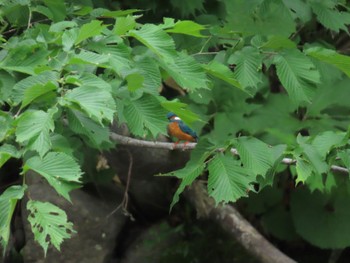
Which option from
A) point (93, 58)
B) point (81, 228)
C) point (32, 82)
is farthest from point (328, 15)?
point (81, 228)

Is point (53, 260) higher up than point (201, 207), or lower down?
lower down

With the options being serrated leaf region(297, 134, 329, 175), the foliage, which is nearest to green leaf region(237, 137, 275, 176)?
the foliage

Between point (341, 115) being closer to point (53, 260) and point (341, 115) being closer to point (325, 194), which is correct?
point (325, 194)

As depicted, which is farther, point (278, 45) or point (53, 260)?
point (53, 260)

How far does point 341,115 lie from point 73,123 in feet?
8.17

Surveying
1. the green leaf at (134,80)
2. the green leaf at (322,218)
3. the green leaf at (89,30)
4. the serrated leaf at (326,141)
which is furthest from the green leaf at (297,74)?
the green leaf at (322,218)

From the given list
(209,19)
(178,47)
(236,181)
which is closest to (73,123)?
(236,181)

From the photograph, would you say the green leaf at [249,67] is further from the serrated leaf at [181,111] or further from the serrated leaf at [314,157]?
the serrated leaf at [181,111]

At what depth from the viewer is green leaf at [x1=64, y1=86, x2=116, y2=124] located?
5.48ft

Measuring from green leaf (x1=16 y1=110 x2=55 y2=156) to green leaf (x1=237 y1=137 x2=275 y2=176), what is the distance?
2.57 feet

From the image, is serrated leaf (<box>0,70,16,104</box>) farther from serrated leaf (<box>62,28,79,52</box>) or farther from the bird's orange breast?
the bird's orange breast

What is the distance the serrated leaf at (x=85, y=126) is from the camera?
2111mm

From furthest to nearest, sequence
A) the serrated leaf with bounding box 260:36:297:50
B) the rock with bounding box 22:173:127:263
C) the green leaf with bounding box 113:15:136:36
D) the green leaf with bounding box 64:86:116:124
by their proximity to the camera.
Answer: the rock with bounding box 22:173:127:263 < the serrated leaf with bounding box 260:36:297:50 < the green leaf with bounding box 113:15:136:36 < the green leaf with bounding box 64:86:116:124

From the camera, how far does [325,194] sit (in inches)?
178
